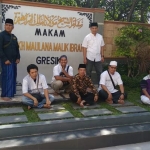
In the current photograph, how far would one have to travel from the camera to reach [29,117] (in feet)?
13.4

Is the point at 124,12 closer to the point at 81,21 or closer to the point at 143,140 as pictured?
the point at 81,21

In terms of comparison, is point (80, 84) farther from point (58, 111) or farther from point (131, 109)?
point (131, 109)

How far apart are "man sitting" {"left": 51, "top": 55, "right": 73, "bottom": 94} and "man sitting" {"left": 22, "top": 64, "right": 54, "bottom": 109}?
659mm

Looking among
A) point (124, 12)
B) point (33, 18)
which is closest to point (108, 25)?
point (33, 18)

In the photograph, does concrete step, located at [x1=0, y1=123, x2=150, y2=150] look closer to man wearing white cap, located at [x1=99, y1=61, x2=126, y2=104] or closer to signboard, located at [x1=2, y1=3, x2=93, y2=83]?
man wearing white cap, located at [x1=99, y1=61, x2=126, y2=104]

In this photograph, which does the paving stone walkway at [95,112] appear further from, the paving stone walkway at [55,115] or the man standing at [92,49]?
the man standing at [92,49]

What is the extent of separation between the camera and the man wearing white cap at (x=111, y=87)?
5.15 meters

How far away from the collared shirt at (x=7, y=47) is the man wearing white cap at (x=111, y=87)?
2.10 meters

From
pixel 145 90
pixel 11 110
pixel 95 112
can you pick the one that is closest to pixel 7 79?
pixel 11 110

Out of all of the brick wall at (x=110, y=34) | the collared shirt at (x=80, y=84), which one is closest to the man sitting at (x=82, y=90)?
the collared shirt at (x=80, y=84)

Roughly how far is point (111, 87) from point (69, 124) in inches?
73.3

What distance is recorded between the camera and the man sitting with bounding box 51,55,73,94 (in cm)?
538

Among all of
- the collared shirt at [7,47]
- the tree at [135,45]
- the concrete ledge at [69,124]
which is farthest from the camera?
the tree at [135,45]

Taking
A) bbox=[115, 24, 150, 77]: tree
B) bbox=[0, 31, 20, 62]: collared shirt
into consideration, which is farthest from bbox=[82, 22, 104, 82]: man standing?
bbox=[0, 31, 20, 62]: collared shirt
